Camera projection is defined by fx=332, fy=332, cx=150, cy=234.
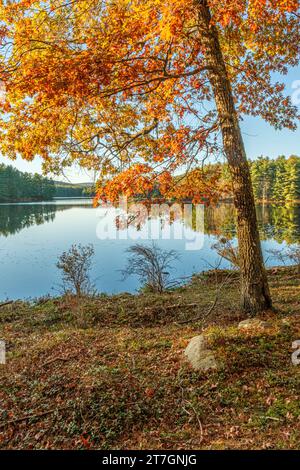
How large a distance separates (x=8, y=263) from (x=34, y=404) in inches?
680

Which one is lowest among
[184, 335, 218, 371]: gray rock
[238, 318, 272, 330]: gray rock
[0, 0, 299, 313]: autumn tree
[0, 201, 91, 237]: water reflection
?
[184, 335, 218, 371]: gray rock

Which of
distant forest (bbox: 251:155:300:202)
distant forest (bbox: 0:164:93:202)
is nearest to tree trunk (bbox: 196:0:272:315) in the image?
distant forest (bbox: 251:155:300:202)

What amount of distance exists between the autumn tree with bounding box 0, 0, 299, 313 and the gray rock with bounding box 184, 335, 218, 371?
5.48 ft

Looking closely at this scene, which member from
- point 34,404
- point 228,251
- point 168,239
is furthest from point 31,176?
point 34,404

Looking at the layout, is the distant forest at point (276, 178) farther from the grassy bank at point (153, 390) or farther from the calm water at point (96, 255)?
the grassy bank at point (153, 390)

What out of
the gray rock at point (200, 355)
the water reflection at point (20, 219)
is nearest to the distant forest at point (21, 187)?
the water reflection at point (20, 219)

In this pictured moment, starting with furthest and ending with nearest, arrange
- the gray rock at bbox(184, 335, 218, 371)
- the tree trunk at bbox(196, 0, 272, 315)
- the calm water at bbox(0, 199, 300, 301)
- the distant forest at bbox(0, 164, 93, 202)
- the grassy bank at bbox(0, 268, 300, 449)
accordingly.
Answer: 1. the distant forest at bbox(0, 164, 93, 202)
2. the calm water at bbox(0, 199, 300, 301)
3. the tree trunk at bbox(196, 0, 272, 315)
4. the gray rock at bbox(184, 335, 218, 371)
5. the grassy bank at bbox(0, 268, 300, 449)

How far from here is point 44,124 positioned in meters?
6.04

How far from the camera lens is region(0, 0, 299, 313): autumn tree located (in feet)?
16.2

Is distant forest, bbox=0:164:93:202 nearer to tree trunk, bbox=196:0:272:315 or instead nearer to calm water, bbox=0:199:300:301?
calm water, bbox=0:199:300:301

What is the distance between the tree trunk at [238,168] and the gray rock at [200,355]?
165 centimetres

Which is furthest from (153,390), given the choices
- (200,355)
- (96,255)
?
(96,255)

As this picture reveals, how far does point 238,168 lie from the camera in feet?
18.3
